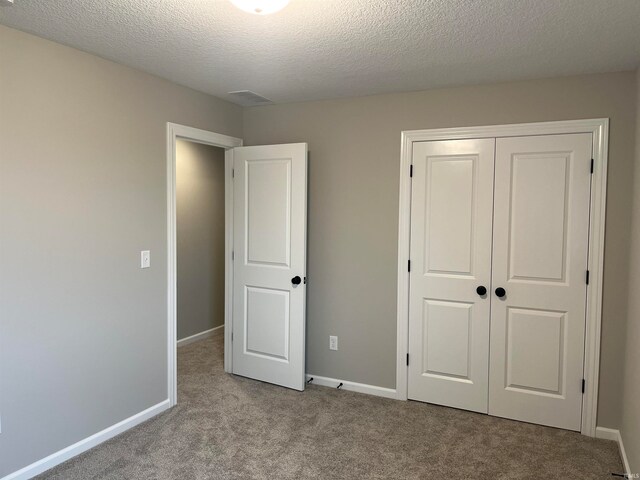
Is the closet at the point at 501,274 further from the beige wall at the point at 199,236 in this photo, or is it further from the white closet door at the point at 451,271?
the beige wall at the point at 199,236

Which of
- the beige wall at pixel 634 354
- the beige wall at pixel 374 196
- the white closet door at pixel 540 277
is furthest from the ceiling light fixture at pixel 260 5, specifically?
the beige wall at pixel 634 354

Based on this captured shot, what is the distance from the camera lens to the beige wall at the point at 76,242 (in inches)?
91.8

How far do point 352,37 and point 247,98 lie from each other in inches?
60.4

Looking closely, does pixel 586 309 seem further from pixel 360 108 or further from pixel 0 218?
pixel 0 218

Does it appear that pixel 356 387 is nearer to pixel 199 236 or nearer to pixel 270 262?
pixel 270 262

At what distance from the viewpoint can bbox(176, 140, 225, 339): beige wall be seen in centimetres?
484

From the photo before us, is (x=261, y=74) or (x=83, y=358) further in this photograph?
(x=261, y=74)

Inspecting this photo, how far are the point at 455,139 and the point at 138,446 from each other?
9.72 feet

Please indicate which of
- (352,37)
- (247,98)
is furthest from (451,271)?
(247,98)

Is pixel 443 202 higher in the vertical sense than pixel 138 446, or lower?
higher

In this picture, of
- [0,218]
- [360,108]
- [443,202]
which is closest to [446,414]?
[443,202]

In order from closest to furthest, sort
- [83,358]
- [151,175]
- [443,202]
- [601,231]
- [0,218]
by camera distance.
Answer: [0,218], [83,358], [601,231], [151,175], [443,202]

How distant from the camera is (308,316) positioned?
3.87 metres

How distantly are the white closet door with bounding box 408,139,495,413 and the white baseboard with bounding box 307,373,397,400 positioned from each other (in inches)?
7.8
